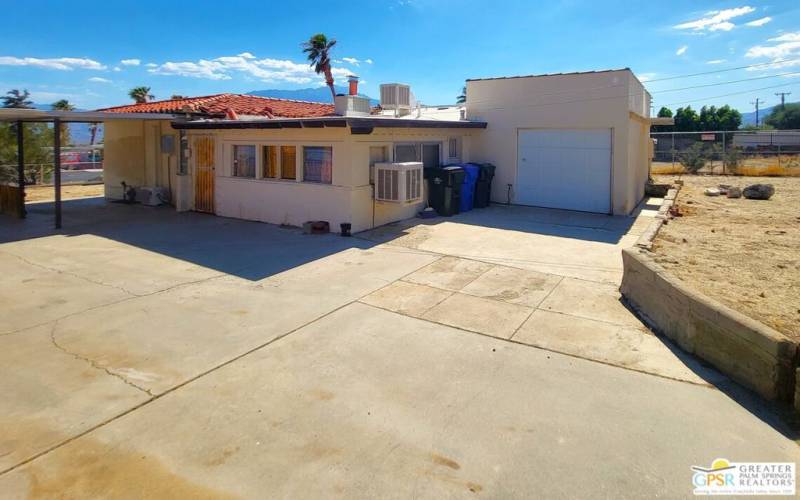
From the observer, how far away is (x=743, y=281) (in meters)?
7.03

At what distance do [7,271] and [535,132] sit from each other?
12665 millimetres

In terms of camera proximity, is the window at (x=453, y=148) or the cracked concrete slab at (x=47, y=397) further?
the window at (x=453, y=148)

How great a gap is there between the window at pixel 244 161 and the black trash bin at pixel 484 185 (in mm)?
6140

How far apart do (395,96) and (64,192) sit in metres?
13.8

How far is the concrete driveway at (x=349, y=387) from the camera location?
10.9 feet

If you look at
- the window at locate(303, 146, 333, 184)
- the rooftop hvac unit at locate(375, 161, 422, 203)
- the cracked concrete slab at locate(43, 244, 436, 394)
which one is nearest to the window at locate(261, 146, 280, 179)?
the window at locate(303, 146, 333, 184)

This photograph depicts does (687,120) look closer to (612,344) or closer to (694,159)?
(694,159)

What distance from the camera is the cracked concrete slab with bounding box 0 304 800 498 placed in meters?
3.21

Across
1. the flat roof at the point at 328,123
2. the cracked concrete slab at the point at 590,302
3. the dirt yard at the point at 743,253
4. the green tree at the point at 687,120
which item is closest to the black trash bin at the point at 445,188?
the flat roof at the point at 328,123

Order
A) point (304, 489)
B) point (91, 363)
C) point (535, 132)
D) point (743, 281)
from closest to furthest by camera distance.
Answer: point (304, 489), point (91, 363), point (743, 281), point (535, 132)

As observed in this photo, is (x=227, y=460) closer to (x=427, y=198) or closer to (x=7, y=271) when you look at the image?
(x=7, y=271)

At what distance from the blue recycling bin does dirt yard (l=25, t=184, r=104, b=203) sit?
44.4ft

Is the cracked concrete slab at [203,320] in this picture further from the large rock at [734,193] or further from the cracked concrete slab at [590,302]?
the large rock at [734,193]

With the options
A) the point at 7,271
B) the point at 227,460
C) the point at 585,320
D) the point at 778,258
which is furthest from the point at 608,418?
the point at 7,271
